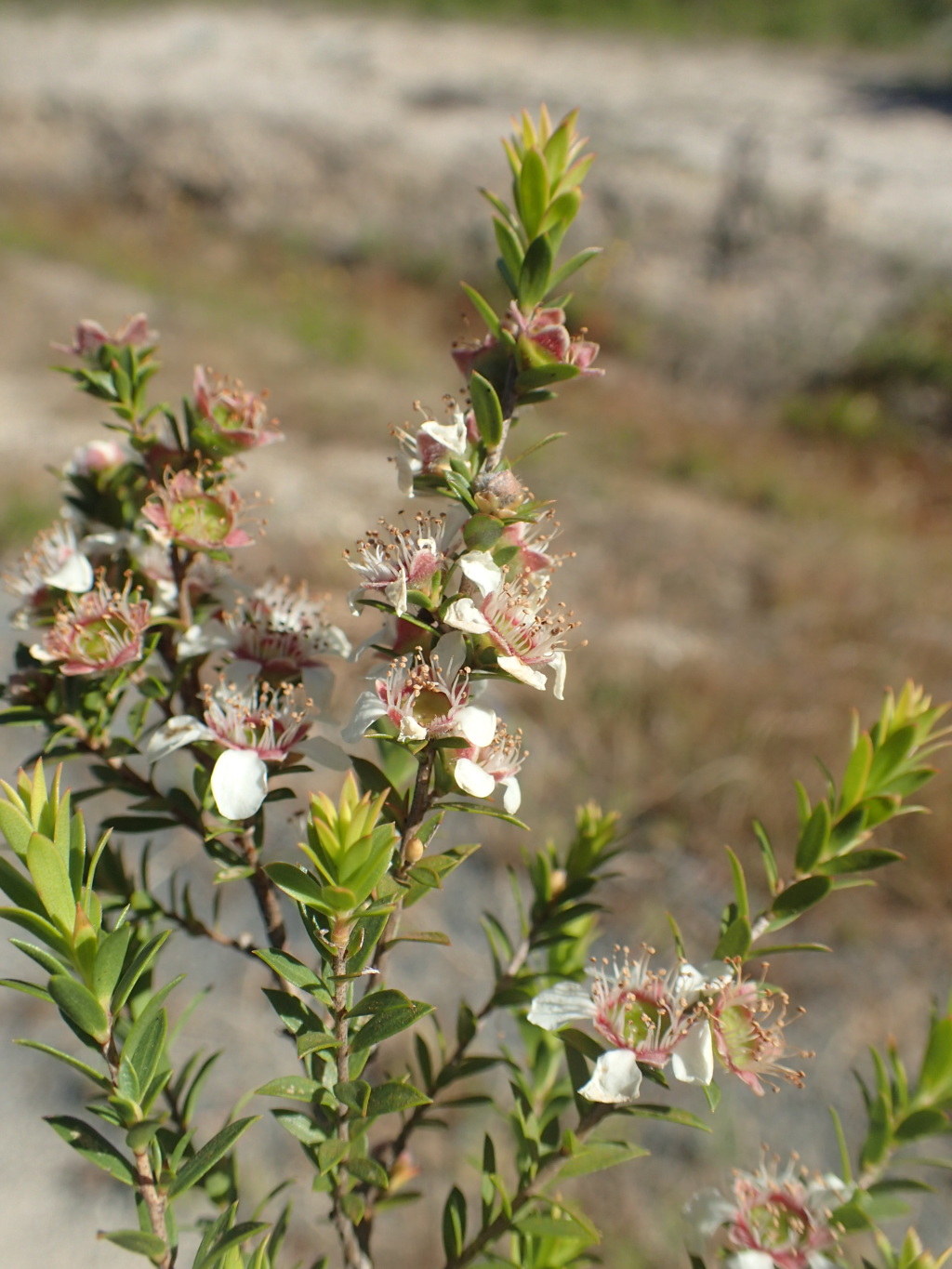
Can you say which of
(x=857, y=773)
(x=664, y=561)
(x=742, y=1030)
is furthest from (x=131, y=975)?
(x=664, y=561)

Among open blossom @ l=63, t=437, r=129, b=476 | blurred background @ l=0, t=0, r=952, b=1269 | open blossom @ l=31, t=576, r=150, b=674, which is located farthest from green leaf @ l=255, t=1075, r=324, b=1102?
blurred background @ l=0, t=0, r=952, b=1269

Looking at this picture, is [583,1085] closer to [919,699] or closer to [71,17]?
[919,699]

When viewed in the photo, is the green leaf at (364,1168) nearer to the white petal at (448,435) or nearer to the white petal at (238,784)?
the white petal at (238,784)

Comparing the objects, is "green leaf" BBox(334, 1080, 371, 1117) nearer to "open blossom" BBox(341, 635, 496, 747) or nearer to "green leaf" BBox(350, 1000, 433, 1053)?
"green leaf" BBox(350, 1000, 433, 1053)

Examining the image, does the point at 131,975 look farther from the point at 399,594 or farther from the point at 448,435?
the point at 448,435

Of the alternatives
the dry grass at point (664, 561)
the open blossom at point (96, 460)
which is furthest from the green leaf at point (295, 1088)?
the dry grass at point (664, 561)

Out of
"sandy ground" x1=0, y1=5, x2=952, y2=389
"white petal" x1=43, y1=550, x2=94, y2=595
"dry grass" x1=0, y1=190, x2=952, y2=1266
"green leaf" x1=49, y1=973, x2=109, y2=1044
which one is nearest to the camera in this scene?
"green leaf" x1=49, y1=973, x2=109, y2=1044
